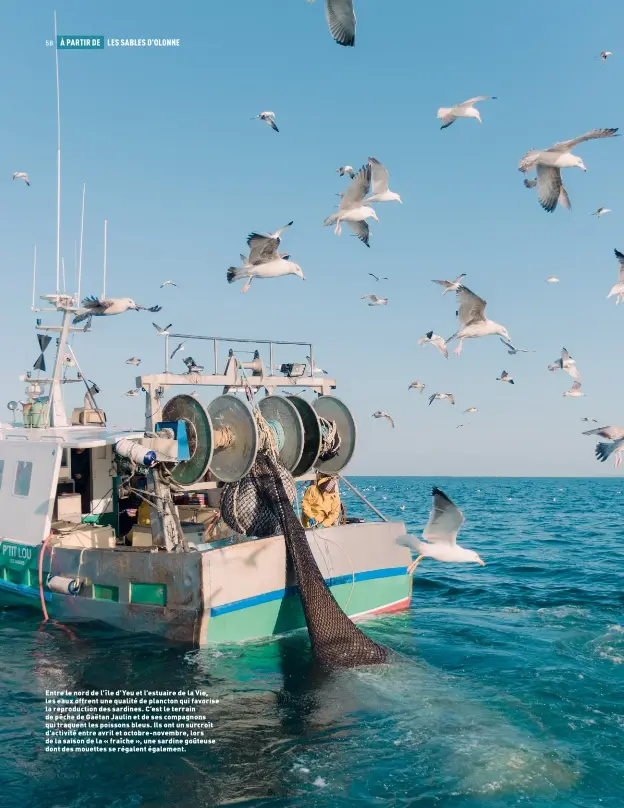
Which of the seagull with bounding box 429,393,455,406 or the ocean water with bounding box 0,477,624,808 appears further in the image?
the seagull with bounding box 429,393,455,406

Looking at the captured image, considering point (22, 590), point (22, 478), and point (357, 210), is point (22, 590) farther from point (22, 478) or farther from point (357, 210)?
point (357, 210)

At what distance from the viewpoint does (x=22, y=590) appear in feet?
42.0

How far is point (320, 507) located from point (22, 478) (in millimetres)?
5593

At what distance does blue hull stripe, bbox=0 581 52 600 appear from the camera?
12252mm

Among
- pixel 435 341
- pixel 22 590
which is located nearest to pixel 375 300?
pixel 435 341

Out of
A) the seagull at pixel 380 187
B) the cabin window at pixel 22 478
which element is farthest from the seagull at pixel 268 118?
the cabin window at pixel 22 478

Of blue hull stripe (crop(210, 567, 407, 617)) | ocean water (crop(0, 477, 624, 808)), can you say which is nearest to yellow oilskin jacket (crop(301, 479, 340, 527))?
blue hull stripe (crop(210, 567, 407, 617))

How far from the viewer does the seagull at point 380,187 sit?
1283 centimetres

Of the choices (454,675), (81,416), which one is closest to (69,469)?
(81,416)

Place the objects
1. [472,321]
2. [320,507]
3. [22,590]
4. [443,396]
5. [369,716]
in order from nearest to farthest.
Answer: [369,716] < [472,321] < [22,590] < [320,507] < [443,396]

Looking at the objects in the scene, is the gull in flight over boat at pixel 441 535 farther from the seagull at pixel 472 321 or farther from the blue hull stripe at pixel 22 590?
the blue hull stripe at pixel 22 590

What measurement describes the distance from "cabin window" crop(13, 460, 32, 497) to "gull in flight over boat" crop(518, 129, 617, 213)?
996 centimetres

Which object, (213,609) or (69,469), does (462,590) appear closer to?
(213,609)

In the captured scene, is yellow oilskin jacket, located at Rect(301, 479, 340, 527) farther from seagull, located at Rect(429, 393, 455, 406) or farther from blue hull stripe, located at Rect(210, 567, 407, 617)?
seagull, located at Rect(429, 393, 455, 406)
